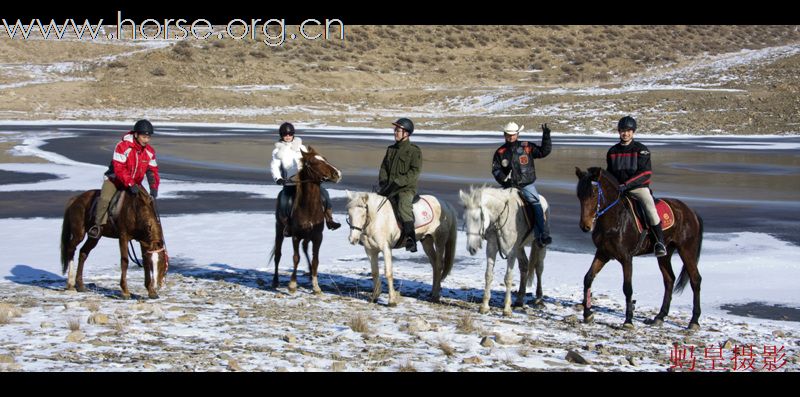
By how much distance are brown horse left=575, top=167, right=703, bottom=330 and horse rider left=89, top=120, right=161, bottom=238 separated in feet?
17.4

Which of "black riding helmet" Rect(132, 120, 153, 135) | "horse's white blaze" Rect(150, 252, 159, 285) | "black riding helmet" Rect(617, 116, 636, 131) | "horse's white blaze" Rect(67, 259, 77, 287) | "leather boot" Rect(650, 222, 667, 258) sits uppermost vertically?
"black riding helmet" Rect(617, 116, 636, 131)

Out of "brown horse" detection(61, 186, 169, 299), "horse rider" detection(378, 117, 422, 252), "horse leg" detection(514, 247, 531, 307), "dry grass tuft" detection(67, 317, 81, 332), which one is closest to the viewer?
"dry grass tuft" detection(67, 317, 81, 332)

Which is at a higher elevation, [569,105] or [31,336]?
[569,105]

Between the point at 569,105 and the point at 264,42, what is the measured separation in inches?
1539

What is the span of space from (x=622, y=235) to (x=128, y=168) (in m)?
6.16

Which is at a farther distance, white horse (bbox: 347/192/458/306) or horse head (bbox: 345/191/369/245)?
white horse (bbox: 347/192/458/306)

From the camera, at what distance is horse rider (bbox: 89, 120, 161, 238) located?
1120cm

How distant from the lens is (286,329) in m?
9.80

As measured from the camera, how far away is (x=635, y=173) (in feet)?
35.9

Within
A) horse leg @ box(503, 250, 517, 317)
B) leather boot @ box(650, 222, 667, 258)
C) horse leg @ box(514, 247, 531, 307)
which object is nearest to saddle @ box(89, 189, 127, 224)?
horse leg @ box(503, 250, 517, 317)

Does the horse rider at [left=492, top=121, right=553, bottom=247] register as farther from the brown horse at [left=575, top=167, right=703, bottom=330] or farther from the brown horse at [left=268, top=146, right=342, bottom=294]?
the brown horse at [left=268, top=146, right=342, bottom=294]

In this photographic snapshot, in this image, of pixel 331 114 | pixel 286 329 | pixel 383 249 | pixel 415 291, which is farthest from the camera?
pixel 331 114

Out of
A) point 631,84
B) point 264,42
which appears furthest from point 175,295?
point 264,42

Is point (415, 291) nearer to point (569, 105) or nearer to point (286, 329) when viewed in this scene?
point (286, 329)
